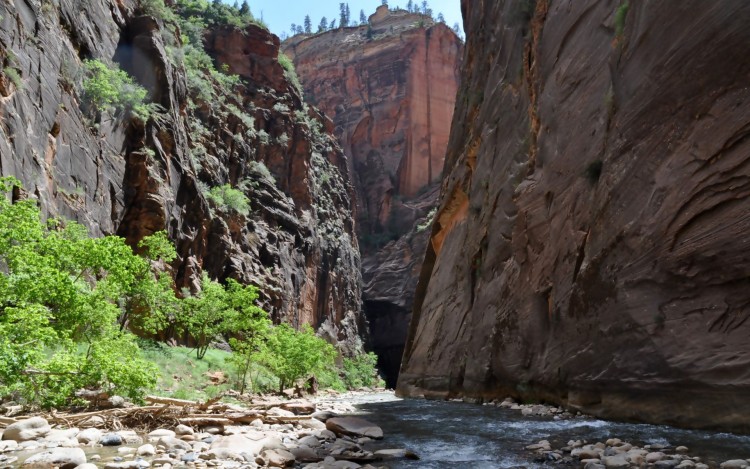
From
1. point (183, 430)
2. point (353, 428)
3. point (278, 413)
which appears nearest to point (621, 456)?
point (353, 428)

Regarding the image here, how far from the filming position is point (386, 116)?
88.4 metres

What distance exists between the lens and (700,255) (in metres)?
9.27

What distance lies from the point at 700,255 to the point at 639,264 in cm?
157

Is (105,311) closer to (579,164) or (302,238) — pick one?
(579,164)

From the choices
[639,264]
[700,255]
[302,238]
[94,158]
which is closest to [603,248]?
[639,264]

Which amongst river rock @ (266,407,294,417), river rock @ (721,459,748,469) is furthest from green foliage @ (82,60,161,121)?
river rock @ (721,459,748,469)

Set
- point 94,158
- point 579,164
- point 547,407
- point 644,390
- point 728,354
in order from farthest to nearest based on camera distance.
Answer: point 94,158, point 579,164, point 547,407, point 644,390, point 728,354

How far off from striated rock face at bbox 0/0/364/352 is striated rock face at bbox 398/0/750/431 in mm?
16420

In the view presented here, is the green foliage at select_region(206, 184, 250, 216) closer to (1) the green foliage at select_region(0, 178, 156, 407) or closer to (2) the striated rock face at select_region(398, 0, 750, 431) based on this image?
(2) the striated rock face at select_region(398, 0, 750, 431)

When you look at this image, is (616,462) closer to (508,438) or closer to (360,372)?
(508,438)

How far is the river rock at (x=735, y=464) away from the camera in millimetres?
5973

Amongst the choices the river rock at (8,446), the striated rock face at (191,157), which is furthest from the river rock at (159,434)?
the striated rock face at (191,157)

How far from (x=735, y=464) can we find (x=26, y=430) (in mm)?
10164

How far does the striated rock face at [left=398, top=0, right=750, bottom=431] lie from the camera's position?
8.99m
